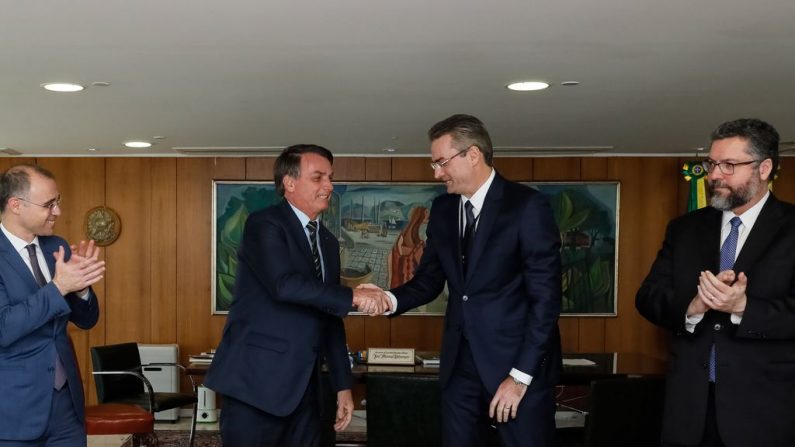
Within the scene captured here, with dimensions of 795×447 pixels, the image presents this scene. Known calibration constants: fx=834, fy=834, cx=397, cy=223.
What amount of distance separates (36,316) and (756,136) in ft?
8.86

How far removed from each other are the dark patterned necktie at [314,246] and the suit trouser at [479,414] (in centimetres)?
72

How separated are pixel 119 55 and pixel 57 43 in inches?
13.3

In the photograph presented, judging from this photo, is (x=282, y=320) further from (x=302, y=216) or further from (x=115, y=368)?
(x=115, y=368)

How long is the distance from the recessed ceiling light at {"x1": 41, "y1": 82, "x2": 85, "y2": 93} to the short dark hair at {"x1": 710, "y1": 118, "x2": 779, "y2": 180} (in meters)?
3.89

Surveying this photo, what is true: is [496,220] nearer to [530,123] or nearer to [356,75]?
[356,75]

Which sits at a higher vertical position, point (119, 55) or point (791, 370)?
point (119, 55)

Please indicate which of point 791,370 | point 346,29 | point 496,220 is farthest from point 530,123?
point 791,370

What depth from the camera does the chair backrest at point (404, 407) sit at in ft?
15.9

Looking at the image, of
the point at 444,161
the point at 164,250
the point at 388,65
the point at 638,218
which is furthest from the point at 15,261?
the point at 638,218

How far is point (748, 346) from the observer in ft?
9.39

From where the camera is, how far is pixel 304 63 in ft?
15.0

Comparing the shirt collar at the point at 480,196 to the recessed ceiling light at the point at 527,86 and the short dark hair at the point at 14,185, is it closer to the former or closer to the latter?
the short dark hair at the point at 14,185

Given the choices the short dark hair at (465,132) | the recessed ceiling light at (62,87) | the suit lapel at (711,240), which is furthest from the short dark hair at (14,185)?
the suit lapel at (711,240)

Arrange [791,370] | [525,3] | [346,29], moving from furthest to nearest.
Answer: [346,29] < [525,3] < [791,370]
